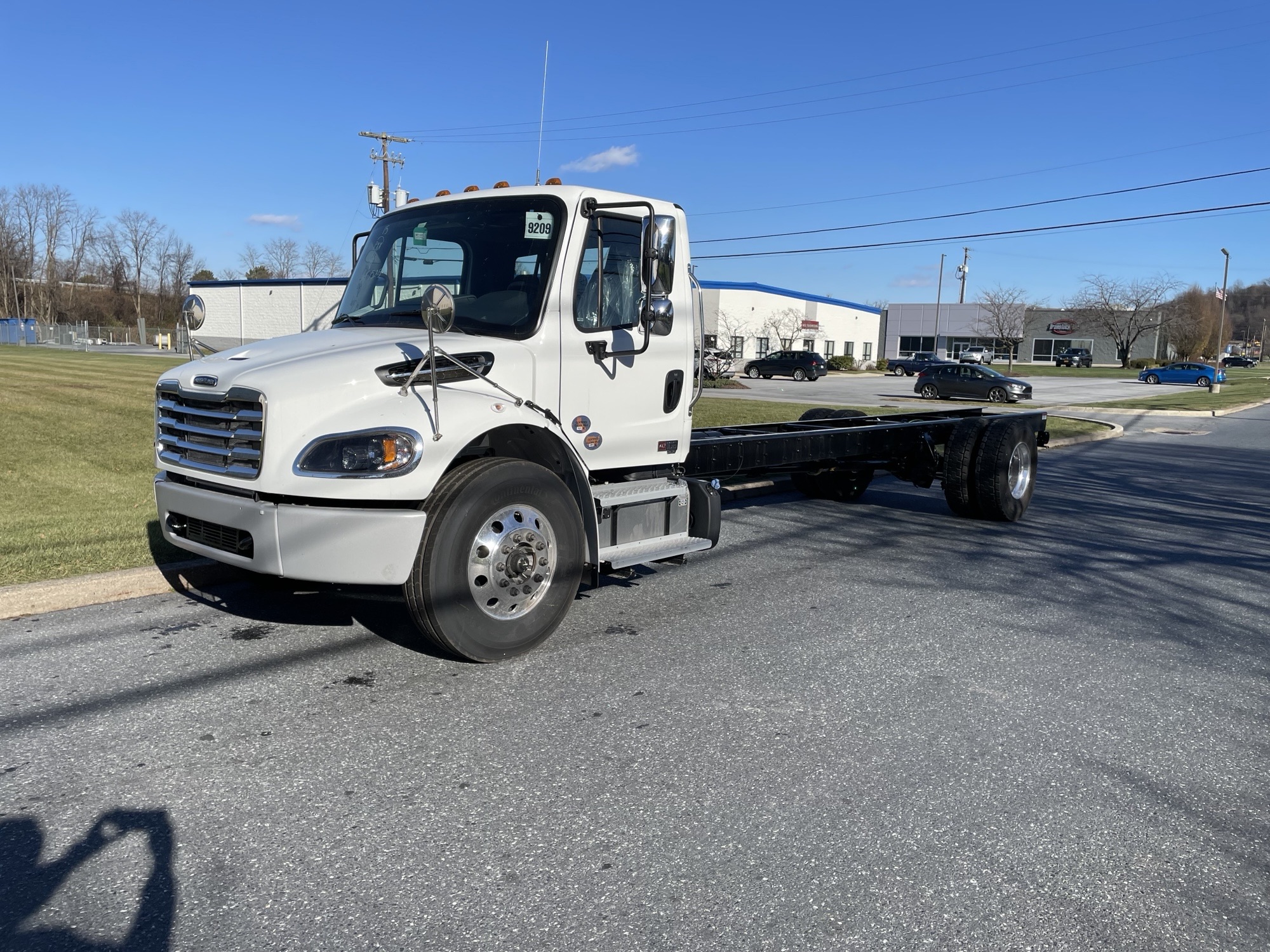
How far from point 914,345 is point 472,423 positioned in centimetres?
9656

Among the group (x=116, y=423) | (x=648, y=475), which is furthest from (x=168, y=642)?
(x=116, y=423)

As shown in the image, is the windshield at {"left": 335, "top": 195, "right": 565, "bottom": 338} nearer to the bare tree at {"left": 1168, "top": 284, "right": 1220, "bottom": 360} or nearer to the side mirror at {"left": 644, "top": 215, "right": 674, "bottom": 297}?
the side mirror at {"left": 644, "top": 215, "right": 674, "bottom": 297}

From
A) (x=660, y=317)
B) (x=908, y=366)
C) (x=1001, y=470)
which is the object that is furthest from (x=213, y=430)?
(x=908, y=366)

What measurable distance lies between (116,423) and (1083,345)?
97538 millimetres

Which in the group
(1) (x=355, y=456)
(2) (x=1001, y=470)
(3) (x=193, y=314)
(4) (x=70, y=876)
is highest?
(3) (x=193, y=314)

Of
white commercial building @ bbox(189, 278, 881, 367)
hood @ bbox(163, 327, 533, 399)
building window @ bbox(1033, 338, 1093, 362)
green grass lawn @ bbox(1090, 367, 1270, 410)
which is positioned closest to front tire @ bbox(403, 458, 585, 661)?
hood @ bbox(163, 327, 533, 399)

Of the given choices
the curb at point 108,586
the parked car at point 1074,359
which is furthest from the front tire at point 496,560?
the parked car at point 1074,359

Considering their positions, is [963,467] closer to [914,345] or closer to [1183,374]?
[1183,374]

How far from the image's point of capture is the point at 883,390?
4256 centimetres

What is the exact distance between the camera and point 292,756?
383 centimetres

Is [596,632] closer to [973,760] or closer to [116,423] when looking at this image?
[973,760]

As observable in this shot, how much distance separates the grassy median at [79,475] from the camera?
6.55 m

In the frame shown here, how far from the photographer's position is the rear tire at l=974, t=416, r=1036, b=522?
30.6ft

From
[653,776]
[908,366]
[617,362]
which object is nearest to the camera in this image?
[653,776]
